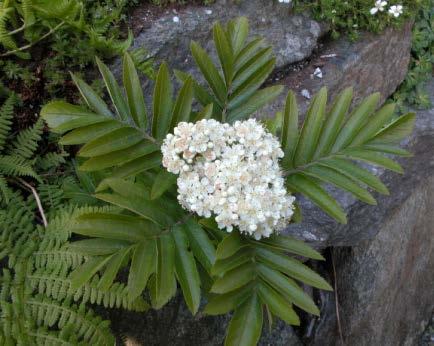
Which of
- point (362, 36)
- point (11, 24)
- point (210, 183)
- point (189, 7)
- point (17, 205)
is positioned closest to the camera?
point (210, 183)

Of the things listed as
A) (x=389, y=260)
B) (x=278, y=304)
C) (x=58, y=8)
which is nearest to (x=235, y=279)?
(x=278, y=304)

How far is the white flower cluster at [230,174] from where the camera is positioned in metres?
1.62

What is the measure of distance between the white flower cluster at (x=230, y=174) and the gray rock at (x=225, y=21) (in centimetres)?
122

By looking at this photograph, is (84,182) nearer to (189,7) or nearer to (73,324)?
(73,324)

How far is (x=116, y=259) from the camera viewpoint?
62.2 inches

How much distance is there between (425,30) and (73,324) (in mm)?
3592

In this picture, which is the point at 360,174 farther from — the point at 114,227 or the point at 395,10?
the point at 395,10

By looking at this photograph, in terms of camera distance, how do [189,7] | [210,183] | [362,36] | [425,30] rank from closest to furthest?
1. [210,183]
2. [189,7]
3. [362,36]
4. [425,30]

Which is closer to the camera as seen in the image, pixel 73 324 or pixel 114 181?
pixel 114 181

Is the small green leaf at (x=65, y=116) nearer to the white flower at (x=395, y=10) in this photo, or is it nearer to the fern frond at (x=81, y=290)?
the fern frond at (x=81, y=290)

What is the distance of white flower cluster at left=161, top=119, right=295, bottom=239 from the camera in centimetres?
162

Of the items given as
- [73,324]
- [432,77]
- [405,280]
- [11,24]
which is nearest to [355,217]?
[405,280]

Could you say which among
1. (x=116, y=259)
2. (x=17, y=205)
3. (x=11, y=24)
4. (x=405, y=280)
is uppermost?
(x=11, y=24)

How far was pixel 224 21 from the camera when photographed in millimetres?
3098
